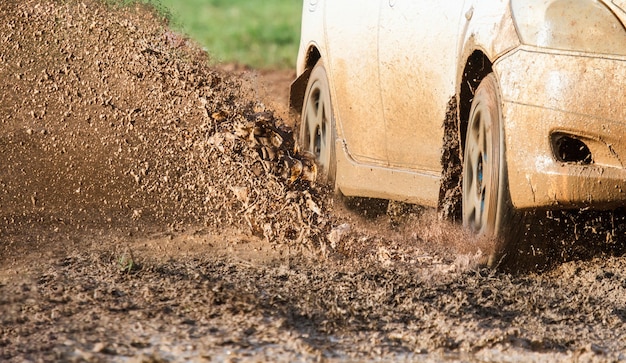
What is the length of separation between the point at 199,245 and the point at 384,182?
1.05 metres

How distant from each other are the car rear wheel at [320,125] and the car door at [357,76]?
0.70 ft

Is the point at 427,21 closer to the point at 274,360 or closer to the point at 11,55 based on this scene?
the point at 274,360

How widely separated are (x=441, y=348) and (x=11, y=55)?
485cm

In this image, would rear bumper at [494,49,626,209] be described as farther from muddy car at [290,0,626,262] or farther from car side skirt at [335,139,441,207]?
car side skirt at [335,139,441,207]

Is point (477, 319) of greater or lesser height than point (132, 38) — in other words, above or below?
below

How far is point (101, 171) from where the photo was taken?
8133 millimetres

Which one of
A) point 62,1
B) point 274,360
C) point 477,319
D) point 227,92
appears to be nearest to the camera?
point 274,360

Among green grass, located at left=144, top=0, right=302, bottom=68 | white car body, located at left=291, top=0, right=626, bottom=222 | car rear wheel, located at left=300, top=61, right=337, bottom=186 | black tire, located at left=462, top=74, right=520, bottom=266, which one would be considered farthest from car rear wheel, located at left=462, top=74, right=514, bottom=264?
green grass, located at left=144, top=0, right=302, bottom=68

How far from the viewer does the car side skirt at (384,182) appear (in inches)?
274

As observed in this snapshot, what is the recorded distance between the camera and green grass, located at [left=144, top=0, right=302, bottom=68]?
680 inches

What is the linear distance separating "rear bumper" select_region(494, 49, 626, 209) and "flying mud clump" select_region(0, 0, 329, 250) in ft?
5.32

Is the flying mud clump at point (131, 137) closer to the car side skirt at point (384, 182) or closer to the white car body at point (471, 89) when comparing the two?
the car side skirt at point (384, 182)

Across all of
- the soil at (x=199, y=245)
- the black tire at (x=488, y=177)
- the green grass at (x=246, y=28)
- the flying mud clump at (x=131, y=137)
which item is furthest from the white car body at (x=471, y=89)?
the green grass at (x=246, y=28)

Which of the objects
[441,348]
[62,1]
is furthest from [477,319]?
[62,1]
